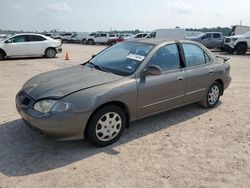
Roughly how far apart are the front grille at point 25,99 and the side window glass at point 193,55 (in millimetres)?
3001

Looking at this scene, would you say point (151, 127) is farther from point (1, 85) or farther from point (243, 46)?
point (243, 46)

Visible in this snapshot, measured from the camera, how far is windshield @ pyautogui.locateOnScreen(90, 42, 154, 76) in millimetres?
4523

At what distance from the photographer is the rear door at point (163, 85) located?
4469 millimetres

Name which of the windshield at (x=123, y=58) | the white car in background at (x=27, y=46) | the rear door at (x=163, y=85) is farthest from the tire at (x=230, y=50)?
the windshield at (x=123, y=58)

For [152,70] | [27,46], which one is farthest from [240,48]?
[152,70]

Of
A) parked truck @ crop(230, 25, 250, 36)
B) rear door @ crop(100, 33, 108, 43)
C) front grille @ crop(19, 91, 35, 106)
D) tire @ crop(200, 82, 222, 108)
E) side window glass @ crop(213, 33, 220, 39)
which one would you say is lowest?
rear door @ crop(100, 33, 108, 43)

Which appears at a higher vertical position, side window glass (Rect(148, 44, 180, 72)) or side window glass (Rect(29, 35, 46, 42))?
side window glass (Rect(148, 44, 180, 72))

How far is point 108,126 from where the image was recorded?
4.12 m

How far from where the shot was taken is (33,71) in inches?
426

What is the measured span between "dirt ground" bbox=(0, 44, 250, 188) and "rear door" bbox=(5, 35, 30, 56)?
1031 centimetres

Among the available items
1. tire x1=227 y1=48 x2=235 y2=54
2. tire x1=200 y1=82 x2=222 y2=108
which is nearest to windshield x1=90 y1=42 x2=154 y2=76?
tire x1=200 y1=82 x2=222 y2=108

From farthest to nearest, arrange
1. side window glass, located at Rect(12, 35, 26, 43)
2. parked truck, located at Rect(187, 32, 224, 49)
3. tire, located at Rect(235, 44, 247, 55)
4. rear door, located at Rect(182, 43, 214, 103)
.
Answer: parked truck, located at Rect(187, 32, 224, 49)
tire, located at Rect(235, 44, 247, 55)
side window glass, located at Rect(12, 35, 26, 43)
rear door, located at Rect(182, 43, 214, 103)

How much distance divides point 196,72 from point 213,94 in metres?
0.97

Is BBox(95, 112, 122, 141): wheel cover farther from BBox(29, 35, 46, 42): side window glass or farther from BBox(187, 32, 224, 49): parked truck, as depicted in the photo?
BBox(187, 32, 224, 49): parked truck
